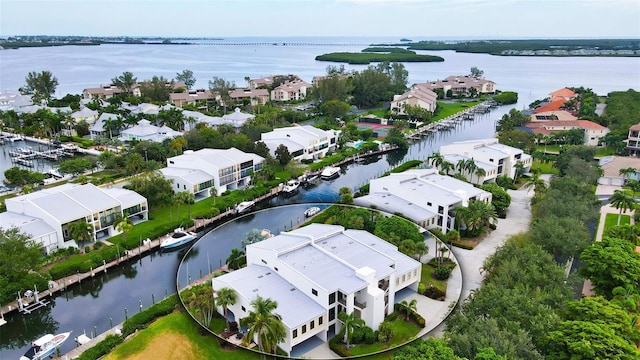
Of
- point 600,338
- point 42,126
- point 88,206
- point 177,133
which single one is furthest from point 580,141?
point 42,126

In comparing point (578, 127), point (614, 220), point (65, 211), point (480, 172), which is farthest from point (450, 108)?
point (65, 211)

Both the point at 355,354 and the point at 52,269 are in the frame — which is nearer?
the point at 355,354

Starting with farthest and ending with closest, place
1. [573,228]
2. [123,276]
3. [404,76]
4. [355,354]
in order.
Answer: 1. [404,76]
2. [123,276]
3. [573,228]
4. [355,354]

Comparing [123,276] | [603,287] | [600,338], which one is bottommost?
[123,276]

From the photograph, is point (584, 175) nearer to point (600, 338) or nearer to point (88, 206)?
point (600, 338)

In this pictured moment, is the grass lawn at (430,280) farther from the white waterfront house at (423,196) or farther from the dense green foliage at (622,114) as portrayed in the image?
the dense green foliage at (622,114)

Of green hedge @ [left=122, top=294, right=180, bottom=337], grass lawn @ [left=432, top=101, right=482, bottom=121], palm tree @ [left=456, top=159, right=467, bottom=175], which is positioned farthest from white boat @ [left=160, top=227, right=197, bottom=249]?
grass lawn @ [left=432, top=101, right=482, bottom=121]
